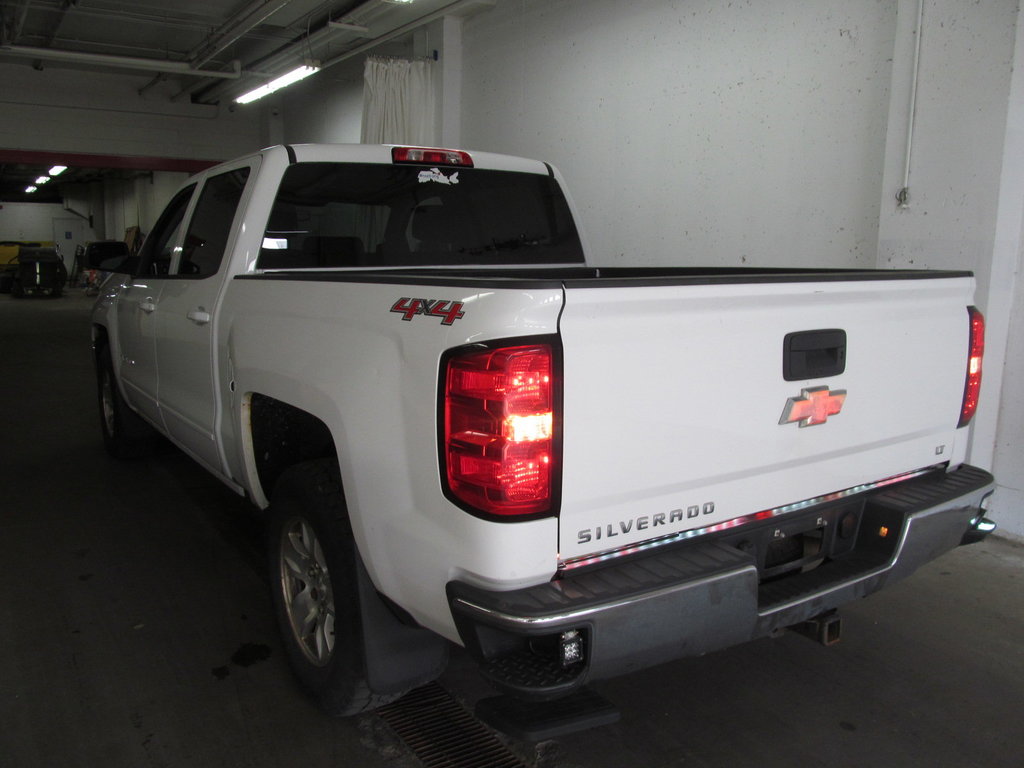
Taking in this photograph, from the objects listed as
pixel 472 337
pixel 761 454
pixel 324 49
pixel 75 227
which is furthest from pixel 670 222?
pixel 75 227

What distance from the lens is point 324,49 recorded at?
38.3 ft

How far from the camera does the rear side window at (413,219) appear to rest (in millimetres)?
3291

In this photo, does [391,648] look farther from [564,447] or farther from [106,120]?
[106,120]

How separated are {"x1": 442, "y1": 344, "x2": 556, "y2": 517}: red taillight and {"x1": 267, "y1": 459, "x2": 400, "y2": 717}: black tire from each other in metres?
0.66

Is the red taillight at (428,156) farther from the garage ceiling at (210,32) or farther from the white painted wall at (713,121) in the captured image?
the garage ceiling at (210,32)

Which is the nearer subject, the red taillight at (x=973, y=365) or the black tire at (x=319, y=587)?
the black tire at (x=319, y=587)

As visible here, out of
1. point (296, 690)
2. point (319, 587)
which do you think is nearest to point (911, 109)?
point (319, 587)

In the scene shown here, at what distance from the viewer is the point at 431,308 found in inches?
75.0

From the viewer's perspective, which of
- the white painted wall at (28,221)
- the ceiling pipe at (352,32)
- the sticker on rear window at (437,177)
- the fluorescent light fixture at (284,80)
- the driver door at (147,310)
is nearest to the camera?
the sticker on rear window at (437,177)

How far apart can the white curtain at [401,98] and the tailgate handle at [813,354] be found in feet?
26.3

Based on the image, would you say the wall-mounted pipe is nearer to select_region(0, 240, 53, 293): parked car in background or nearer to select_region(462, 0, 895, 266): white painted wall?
select_region(462, 0, 895, 266): white painted wall

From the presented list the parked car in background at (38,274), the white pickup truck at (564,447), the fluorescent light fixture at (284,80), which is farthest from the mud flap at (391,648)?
the parked car in background at (38,274)

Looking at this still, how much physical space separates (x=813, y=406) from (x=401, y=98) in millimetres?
8353

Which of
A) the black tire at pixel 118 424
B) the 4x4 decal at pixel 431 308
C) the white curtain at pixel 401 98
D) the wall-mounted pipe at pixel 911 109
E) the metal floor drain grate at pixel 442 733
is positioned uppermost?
the white curtain at pixel 401 98
